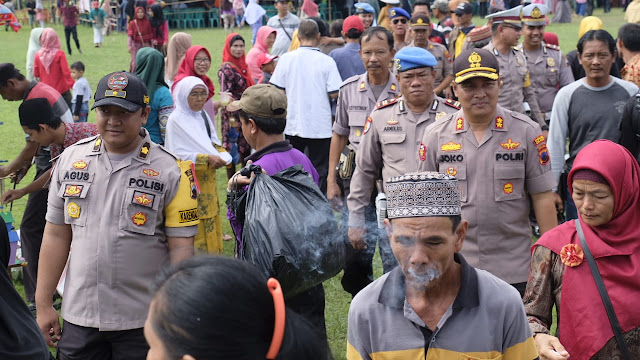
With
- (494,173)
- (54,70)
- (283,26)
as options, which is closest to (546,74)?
(494,173)

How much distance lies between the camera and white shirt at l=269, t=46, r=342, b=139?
8.27 meters

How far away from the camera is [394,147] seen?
5.24 meters

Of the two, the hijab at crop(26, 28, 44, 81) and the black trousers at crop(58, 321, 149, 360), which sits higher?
the hijab at crop(26, 28, 44, 81)

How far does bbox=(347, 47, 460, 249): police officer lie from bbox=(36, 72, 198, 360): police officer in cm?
168

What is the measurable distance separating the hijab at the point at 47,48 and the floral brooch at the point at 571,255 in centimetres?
1020

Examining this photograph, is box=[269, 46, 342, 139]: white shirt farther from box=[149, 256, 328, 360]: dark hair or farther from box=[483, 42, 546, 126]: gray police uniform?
box=[149, 256, 328, 360]: dark hair

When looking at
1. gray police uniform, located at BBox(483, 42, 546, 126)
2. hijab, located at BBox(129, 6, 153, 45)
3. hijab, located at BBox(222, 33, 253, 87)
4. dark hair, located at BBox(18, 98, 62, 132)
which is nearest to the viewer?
dark hair, located at BBox(18, 98, 62, 132)

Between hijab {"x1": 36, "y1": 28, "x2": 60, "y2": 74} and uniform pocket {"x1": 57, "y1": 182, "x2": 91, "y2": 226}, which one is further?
hijab {"x1": 36, "y1": 28, "x2": 60, "y2": 74}

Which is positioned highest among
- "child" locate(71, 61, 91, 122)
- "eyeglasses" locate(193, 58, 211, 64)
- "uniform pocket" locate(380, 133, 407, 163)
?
"eyeglasses" locate(193, 58, 211, 64)

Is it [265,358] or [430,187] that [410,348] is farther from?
[265,358]

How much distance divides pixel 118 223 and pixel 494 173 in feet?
6.77

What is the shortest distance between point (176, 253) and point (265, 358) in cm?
215

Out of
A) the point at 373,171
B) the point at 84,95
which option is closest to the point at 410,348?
the point at 373,171

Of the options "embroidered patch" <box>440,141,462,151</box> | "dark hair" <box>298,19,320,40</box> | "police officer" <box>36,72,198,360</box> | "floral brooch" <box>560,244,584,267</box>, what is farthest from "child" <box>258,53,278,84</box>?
"floral brooch" <box>560,244,584,267</box>
